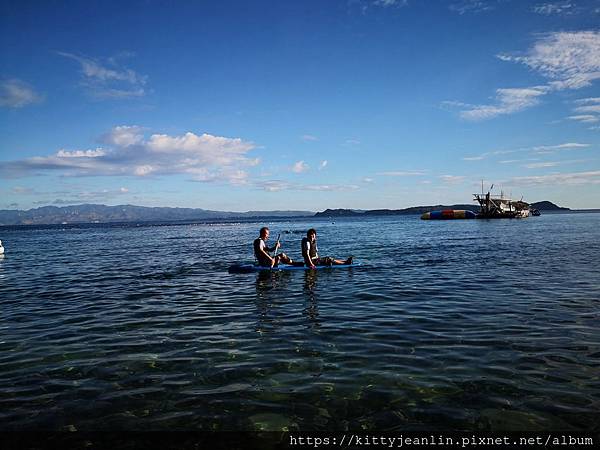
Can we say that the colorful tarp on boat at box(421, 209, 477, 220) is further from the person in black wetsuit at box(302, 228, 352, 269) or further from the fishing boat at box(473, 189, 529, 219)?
the person in black wetsuit at box(302, 228, 352, 269)

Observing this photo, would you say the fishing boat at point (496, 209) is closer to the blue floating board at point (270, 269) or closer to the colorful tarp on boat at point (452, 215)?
the colorful tarp on boat at point (452, 215)

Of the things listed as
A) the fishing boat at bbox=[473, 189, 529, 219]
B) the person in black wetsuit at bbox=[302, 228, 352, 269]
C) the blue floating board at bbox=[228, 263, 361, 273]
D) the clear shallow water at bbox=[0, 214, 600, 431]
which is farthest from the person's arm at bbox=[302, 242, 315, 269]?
the fishing boat at bbox=[473, 189, 529, 219]

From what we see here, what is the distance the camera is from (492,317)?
41.0 ft

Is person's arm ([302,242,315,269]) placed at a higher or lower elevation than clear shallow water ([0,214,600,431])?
higher

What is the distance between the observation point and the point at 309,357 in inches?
372

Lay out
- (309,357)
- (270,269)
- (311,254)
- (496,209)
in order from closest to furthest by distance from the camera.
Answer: (309,357) → (270,269) → (311,254) → (496,209)

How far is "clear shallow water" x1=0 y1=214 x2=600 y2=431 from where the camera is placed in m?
6.80

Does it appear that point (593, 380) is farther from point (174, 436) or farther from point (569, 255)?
point (569, 255)

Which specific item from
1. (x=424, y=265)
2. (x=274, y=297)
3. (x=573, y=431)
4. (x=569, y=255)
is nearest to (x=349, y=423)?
(x=573, y=431)

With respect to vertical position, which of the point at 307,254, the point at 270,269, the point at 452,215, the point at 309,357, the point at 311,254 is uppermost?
the point at 452,215

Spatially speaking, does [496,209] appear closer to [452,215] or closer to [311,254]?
[452,215]

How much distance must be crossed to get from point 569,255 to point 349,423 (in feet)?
96.8

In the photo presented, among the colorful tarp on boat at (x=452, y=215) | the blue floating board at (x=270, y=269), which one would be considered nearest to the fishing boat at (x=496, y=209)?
the colorful tarp on boat at (x=452, y=215)

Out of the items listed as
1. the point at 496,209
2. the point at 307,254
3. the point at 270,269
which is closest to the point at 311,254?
the point at 307,254
